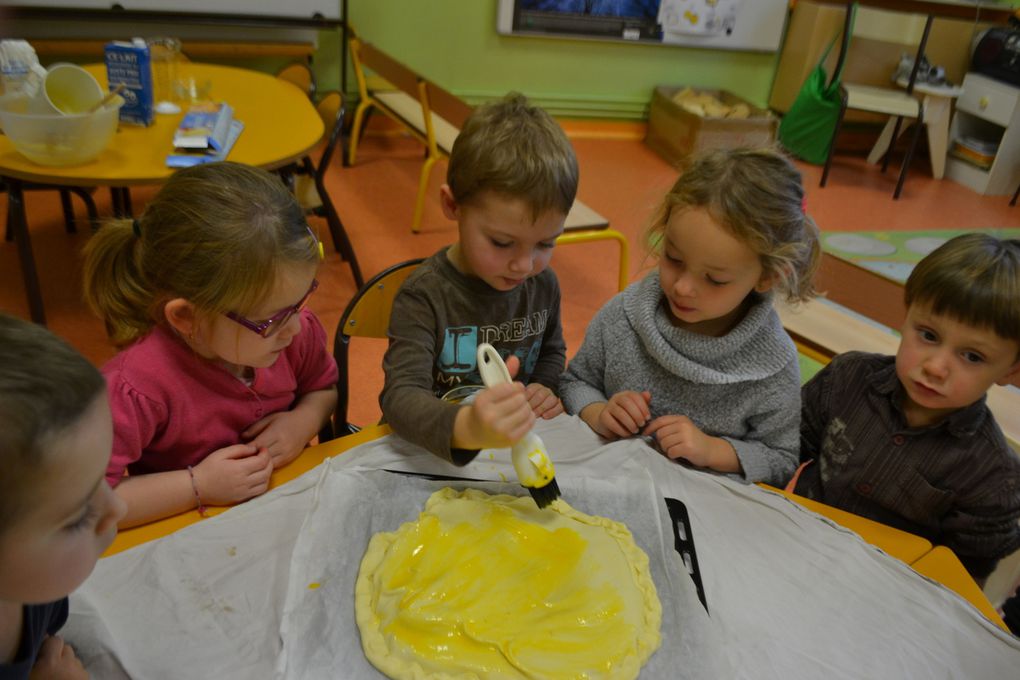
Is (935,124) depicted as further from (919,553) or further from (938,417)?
(919,553)

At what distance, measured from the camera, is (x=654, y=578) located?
3.11ft

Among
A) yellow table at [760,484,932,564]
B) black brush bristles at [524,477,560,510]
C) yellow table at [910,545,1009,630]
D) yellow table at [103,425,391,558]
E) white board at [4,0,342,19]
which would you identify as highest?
white board at [4,0,342,19]

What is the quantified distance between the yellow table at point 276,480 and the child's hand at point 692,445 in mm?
441

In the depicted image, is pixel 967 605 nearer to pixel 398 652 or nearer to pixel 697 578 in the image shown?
pixel 697 578

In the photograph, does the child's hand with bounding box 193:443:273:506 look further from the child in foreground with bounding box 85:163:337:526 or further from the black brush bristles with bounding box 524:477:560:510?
the black brush bristles with bounding box 524:477:560:510

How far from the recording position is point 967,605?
3.04 feet

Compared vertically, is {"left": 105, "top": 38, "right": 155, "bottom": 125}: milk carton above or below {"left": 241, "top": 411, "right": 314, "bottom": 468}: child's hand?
above

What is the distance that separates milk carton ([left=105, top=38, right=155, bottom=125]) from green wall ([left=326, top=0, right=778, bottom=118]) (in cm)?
220

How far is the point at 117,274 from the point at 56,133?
1102mm

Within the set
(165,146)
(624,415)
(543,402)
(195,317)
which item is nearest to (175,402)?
(195,317)

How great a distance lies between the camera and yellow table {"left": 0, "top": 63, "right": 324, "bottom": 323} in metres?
1.82

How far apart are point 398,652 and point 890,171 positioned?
519cm

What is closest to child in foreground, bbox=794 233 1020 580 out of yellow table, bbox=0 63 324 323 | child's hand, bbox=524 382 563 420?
child's hand, bbox=524 382 563 420

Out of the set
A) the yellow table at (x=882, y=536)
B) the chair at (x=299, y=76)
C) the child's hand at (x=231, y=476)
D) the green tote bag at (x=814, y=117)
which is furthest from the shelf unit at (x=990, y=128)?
the child's hand at (x=231, y=476)
